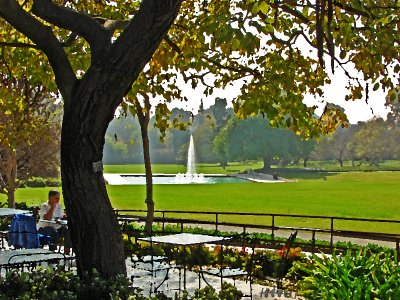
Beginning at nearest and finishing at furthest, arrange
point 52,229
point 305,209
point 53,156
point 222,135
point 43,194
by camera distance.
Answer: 1. point 52,229
2. point 53,156
3. point 305,209
4. point 43,194
5. point 222,135

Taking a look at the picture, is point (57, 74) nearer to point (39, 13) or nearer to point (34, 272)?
point (39, 13)

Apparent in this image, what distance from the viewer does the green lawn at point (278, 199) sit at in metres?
59.2

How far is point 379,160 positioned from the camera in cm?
17712

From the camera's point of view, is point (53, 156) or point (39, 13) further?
point (53, 156)

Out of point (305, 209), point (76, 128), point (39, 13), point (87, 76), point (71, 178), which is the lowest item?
point (305, 209)

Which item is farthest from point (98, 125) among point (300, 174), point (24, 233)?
point (300, 174)

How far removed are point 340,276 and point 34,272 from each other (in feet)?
11.4

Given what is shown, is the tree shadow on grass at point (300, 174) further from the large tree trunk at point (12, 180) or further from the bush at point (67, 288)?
the bush at point (67, 288)

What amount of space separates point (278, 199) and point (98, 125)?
2541 inches

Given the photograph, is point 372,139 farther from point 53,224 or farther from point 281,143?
point 53,224

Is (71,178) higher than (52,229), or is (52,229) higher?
(71,178)

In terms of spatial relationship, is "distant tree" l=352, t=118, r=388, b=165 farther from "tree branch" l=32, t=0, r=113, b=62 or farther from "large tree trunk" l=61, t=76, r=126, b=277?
"large tree trunk" l=61, t=76, r=126, b=277

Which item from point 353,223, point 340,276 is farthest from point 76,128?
point 353,223

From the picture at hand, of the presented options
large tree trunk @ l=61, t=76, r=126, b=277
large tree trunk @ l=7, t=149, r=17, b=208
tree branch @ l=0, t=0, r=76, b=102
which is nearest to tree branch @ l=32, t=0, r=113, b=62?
tree branch @ l=0, t=0, r=76, b=102
